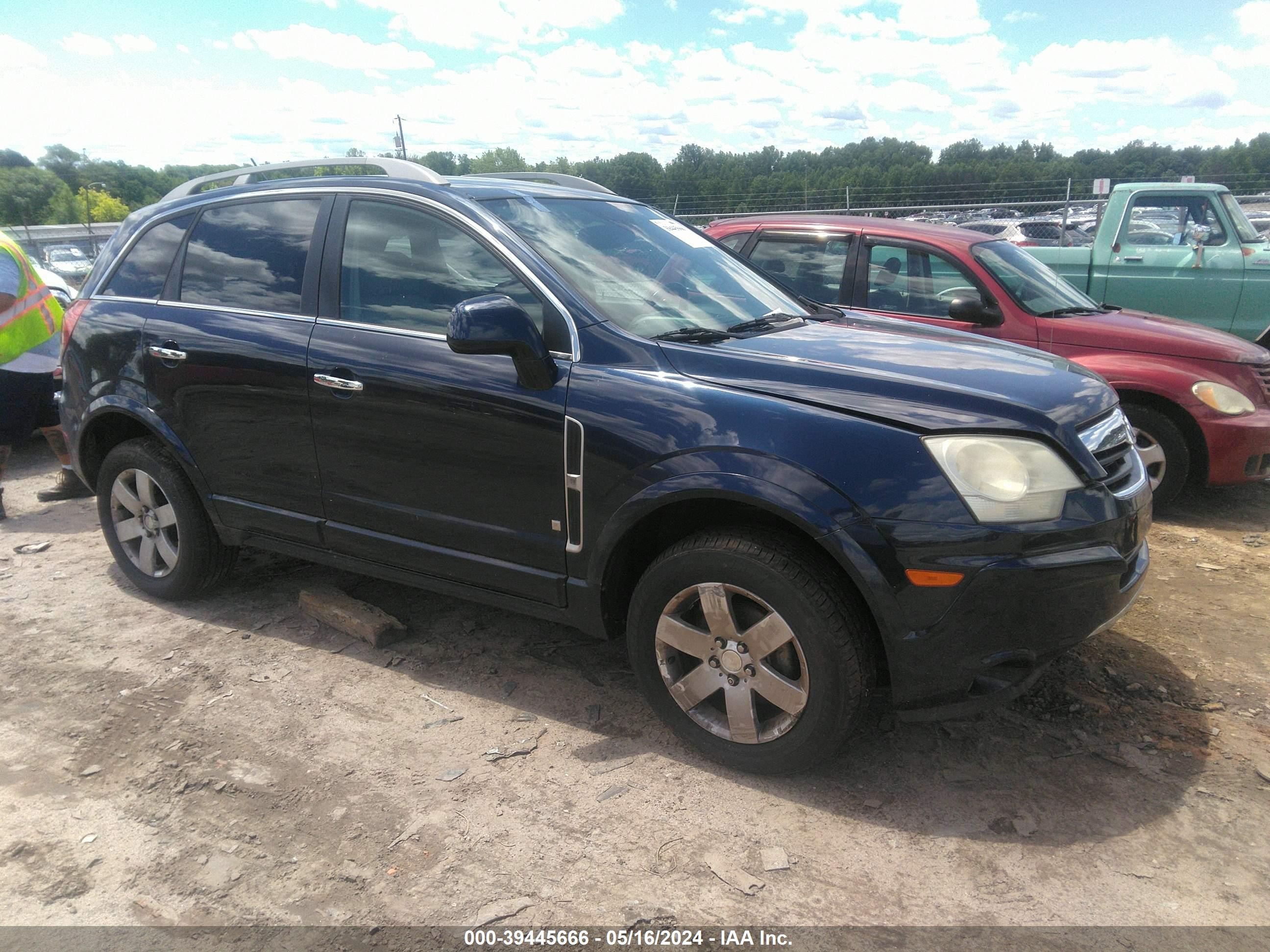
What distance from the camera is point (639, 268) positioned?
3484 millimetres

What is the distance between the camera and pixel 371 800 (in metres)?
2.88

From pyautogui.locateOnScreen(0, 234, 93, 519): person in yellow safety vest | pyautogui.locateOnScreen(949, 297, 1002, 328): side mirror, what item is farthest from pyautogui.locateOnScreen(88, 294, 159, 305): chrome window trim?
pyautogui.locateOnScreen(949, 297, 1002, 328): side mirror

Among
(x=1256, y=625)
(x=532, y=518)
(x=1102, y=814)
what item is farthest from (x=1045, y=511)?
(x=1256, y=625)

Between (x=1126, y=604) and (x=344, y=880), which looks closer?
(x=344, y=880)

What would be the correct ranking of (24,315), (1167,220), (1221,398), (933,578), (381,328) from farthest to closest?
1. (1167,220)
2. (24,315)
3. (1221,398)
4. (381,328)
5. (933,578)

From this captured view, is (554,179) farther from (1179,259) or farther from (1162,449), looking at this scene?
(1179,259)

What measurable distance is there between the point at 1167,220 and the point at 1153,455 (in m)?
3.98

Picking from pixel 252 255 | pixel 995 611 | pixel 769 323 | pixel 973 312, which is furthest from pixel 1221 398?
pixel 252 255

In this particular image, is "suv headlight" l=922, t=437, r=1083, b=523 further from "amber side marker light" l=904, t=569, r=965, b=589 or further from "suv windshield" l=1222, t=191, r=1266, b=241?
"suv windshield" l=1222, t=191, r=1266, b=241

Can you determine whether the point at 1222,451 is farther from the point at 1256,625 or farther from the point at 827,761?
the point at 827,761

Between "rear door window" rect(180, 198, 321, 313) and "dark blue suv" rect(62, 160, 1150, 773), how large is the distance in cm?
1

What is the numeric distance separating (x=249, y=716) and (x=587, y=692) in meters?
1.26

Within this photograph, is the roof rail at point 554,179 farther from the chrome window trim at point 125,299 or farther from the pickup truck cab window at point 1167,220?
the pickup truck cab window at point 1167,220

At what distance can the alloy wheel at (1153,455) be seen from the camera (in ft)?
18.1
